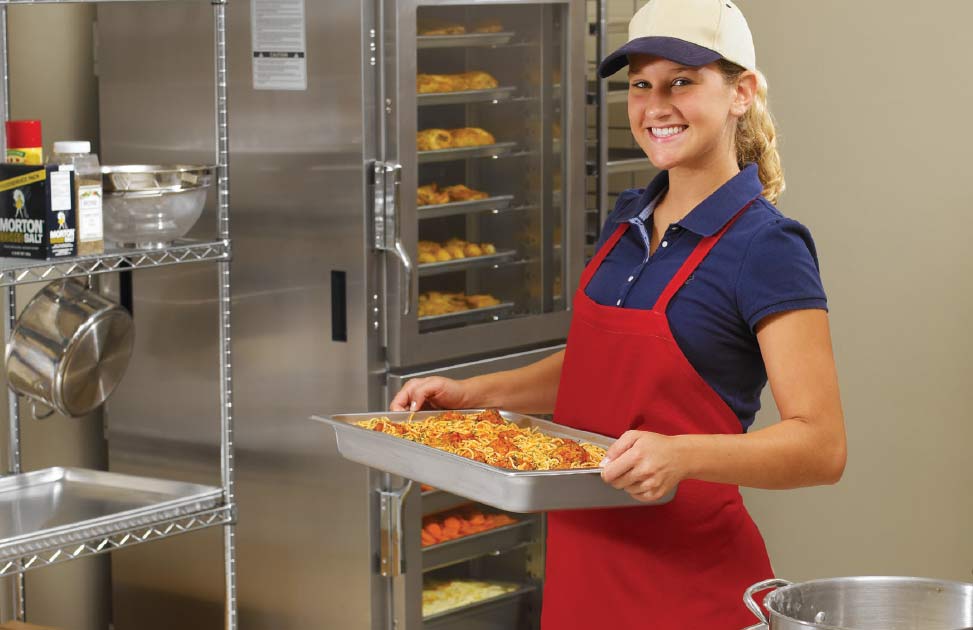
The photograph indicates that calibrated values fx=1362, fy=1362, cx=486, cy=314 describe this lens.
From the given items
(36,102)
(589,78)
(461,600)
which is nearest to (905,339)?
(589,78)

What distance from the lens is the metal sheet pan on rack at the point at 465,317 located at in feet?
11.1

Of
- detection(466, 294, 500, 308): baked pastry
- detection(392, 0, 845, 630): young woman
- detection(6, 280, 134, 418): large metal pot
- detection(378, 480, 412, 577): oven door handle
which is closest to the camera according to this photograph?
detection(392, 0, 845, 630): young woman

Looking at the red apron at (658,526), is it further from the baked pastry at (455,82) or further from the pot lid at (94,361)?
the baked pastry at (455,82)

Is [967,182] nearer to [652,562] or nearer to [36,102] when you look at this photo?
[652,562]

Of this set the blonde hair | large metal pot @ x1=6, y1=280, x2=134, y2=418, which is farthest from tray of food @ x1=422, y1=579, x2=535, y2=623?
the blonde hair

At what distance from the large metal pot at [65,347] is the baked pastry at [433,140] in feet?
2.92

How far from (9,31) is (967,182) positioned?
2574mm

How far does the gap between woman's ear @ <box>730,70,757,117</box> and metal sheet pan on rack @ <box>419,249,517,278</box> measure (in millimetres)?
1370

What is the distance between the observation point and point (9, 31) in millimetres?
3574

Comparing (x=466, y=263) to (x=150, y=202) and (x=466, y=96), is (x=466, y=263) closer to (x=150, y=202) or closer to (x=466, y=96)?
(x=466, y=96)

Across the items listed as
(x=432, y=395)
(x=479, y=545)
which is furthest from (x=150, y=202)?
(x=479, y=545)

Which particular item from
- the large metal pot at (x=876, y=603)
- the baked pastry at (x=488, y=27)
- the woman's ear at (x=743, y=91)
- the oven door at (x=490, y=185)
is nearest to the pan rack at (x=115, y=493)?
the oven door at (x=490, y=185)

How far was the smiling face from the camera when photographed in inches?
78.4

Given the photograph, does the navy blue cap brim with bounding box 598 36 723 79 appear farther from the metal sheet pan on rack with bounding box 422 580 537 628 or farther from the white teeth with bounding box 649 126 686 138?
the metal sheet pan on rack with bounding box 422 580 537 628
